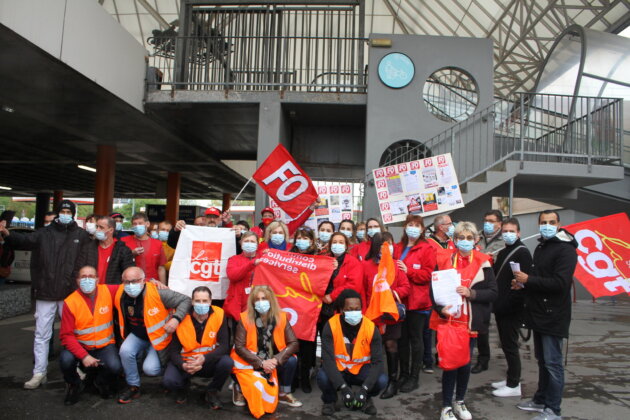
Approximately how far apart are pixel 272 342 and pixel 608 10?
18150 millimetres

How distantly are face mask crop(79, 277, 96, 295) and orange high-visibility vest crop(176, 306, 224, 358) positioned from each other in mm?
975

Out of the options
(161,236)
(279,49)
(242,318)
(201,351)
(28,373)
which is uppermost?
(279,49)

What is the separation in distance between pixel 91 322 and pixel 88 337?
0.15 m

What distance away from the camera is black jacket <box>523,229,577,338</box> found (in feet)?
13.7

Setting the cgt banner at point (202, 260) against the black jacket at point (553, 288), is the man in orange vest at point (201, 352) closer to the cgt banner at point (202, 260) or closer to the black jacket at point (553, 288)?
the cgt banner at point (202, 260)

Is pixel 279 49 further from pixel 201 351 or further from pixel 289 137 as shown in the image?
pixel 201 351

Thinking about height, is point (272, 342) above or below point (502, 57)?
below

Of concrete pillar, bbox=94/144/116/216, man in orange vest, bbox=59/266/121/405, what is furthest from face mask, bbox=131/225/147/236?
concrete pillar, bbox=94/144/116/216

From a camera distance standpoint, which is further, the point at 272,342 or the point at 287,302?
the point at 287,302

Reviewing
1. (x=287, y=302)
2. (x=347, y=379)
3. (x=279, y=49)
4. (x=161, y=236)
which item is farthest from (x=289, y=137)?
(x=347, y=379)

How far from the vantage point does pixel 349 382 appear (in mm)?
4492

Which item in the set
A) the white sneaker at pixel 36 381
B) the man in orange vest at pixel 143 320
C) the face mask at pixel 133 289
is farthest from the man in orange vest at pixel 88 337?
the white sneaker at pixel 36 381

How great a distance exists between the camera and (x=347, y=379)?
448cm

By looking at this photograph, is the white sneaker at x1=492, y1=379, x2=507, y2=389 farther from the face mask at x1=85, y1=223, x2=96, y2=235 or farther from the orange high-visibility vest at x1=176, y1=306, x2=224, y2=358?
the face mask at x1=85, y1=223, x2=96, y2=235
